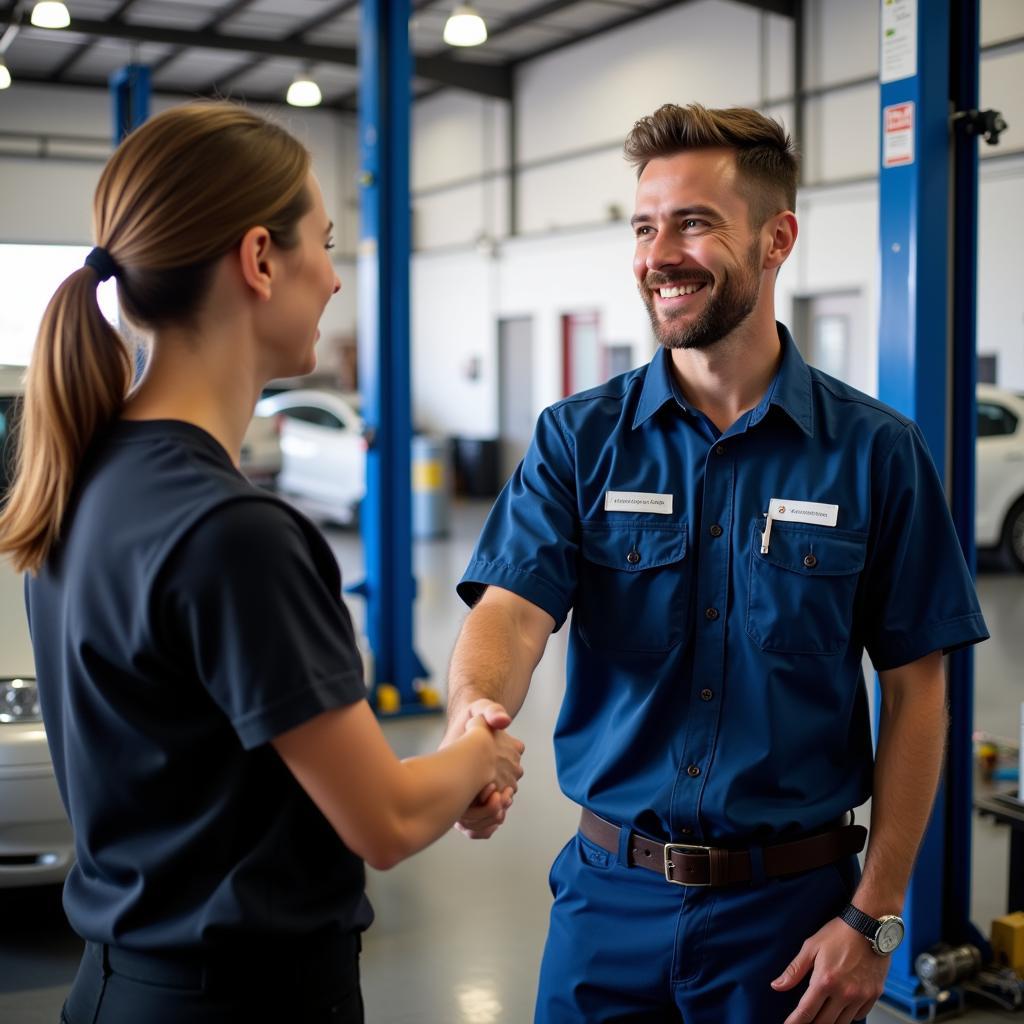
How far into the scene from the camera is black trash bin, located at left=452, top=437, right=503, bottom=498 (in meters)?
17.8

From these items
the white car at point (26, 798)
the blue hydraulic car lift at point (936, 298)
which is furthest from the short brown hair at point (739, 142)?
the white car at point (26, 798)

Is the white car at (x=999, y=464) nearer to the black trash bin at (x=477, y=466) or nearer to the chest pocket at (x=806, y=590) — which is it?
the chest pocket at (x=806, y=590)

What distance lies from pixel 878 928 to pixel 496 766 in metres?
0.66

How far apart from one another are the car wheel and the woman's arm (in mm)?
9595

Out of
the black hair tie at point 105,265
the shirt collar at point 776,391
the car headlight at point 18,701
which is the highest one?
the black hair tie at point 105,265

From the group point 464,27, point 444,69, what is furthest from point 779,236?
point 444,69

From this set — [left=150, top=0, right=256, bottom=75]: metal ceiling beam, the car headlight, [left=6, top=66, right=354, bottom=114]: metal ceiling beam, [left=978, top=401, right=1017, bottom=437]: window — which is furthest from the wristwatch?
[left=6, top=66, right=354, bottom=114]: metal ceiling beam

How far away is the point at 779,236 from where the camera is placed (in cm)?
198

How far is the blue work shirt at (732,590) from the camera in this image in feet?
5.86

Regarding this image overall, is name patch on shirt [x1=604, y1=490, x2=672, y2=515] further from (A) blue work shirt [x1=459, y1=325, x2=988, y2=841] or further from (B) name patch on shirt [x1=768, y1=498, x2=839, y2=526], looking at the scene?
(B) name patch on shirt [x1=768, y1=498, x2=839, y2=526]

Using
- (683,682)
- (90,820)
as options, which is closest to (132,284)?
(90,820)

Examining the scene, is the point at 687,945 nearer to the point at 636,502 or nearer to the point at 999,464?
the point at 636,502

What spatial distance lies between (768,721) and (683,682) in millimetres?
138

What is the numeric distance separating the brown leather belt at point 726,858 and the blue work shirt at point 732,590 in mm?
25
